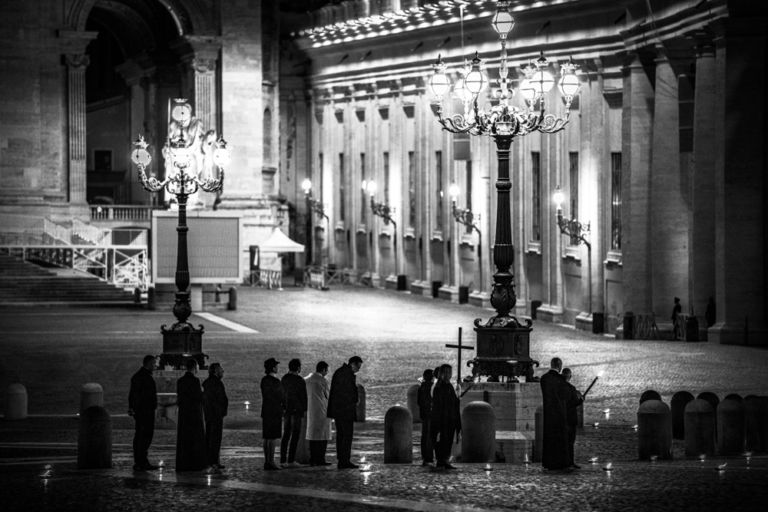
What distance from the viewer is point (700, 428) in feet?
85.9

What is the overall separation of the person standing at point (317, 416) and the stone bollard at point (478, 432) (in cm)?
173

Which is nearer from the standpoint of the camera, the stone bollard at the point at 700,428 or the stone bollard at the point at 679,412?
the stone bollard at the point at 700,428

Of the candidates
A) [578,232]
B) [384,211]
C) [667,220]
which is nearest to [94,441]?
[667,220]

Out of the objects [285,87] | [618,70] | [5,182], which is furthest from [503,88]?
[285,87]

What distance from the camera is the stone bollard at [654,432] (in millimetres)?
25625

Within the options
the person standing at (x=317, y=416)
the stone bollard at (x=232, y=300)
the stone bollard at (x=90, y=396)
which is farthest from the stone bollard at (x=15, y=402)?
the stone bollard at (x=232, y=300)

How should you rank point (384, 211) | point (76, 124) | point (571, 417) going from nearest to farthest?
1. point (571, 417)
2. point (384, 211)
3. point (76, 124)

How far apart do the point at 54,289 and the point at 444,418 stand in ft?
127

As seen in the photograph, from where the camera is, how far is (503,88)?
2903 cm

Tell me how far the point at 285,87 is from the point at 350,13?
924cm

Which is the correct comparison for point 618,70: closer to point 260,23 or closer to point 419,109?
point 419,109

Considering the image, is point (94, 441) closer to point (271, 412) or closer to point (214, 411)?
point (214, 411)

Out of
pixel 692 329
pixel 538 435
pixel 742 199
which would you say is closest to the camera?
pixel 538 435

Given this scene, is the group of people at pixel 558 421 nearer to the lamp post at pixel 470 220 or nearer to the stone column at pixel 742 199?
the stone column at pixel 742 199
